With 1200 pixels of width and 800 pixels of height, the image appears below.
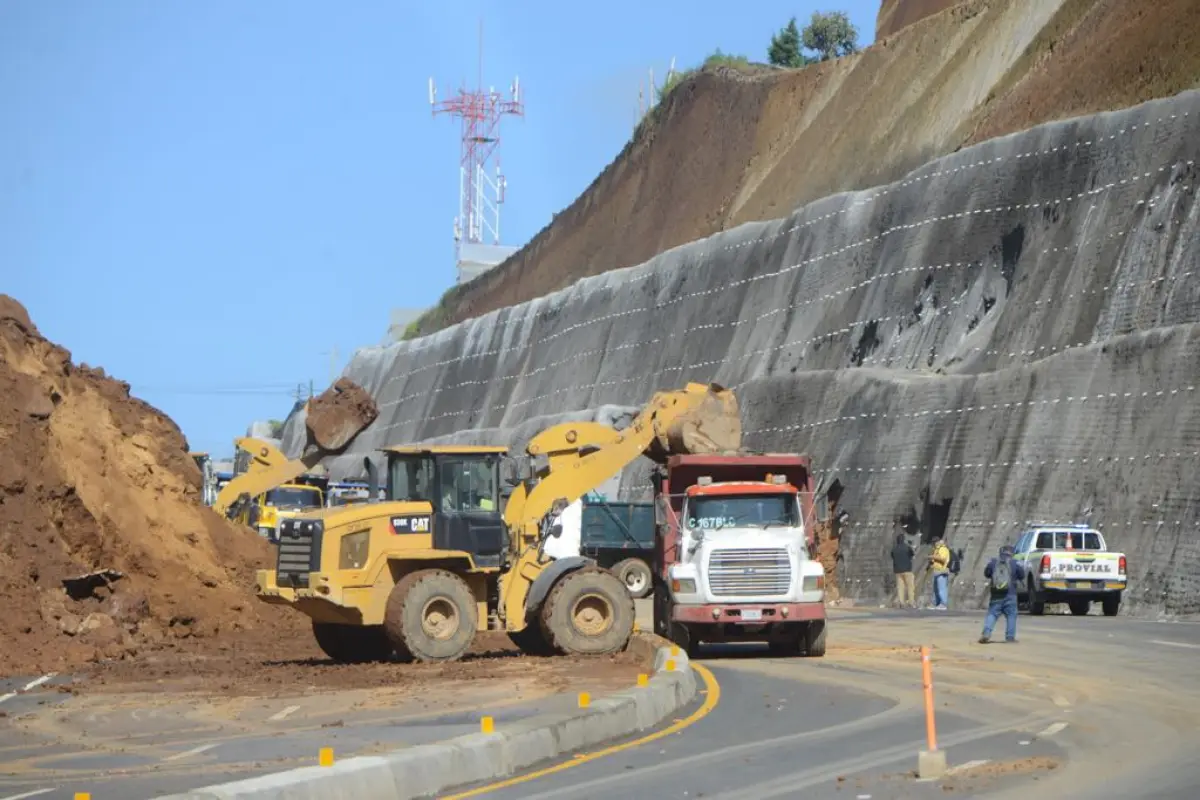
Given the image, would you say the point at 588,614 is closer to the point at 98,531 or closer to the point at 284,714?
the point at 284,714

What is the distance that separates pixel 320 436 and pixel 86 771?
1162 inches

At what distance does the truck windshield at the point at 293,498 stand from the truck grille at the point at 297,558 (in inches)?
950

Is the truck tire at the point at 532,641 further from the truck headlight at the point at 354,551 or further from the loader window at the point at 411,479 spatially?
the truck headlight at the point at 354,551

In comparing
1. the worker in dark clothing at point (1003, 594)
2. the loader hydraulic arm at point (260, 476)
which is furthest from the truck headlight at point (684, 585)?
the loader hydraulic arm at point (260, 476)

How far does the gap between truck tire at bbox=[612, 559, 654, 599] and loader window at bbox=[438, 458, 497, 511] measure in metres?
22.0

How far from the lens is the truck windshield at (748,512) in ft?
87.8

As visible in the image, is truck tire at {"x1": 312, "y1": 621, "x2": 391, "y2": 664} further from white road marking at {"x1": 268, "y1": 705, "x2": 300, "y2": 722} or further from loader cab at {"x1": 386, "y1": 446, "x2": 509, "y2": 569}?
white road marking at {"x1": 268, "y1": 705, "x2": 300, "y2": 722}

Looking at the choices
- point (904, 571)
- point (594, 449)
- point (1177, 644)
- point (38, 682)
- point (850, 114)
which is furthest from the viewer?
point (850, 114)

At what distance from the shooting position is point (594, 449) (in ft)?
93.2

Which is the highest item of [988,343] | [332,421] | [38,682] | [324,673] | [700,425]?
[988,343]

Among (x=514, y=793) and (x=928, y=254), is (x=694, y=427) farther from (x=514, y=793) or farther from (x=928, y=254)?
(x=928, y=254)

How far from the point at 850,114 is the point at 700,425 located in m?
50.2

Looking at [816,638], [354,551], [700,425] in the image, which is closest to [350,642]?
[354,551]

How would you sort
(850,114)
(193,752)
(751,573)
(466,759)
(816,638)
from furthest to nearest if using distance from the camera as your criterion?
(850,114), (816,638), (751,573), (193,752), (466,759)
